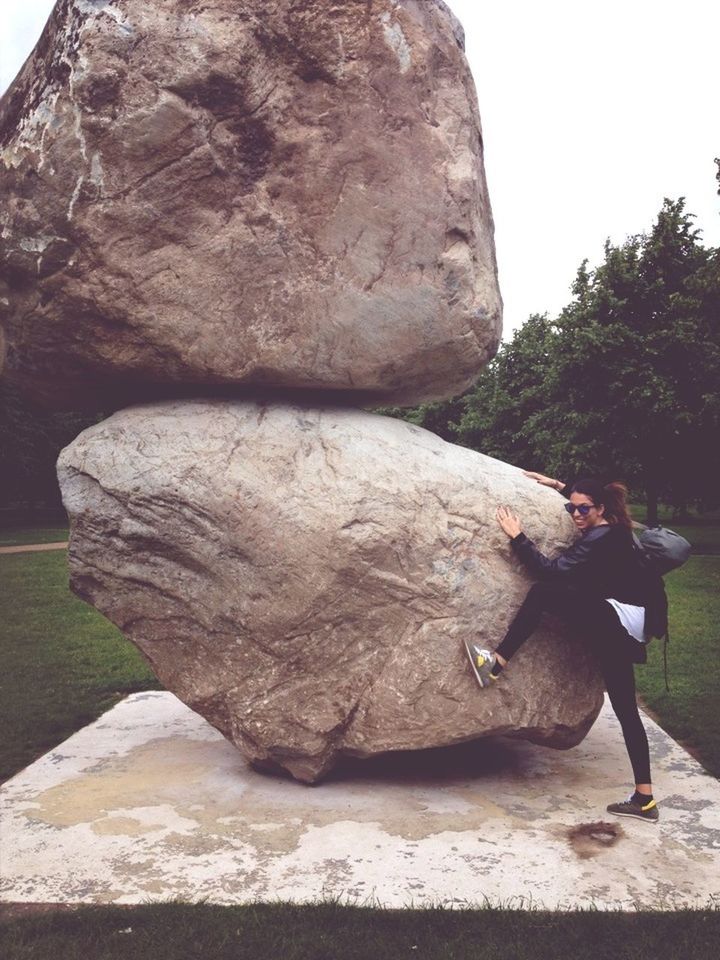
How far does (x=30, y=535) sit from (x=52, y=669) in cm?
2083

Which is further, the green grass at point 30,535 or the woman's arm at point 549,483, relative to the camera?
the green grass at point 30,535

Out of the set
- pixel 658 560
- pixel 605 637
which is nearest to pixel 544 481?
pixel 658 560

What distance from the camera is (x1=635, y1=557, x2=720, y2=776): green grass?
7.45m

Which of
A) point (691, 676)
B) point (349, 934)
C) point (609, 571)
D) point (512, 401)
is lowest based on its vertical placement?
point (691, 676)

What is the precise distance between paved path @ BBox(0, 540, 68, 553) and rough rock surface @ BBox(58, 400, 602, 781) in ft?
64.1

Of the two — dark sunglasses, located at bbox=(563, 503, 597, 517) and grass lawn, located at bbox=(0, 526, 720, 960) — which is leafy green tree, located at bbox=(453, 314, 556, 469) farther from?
grass lawn, located at bbox=(0, 526, 720, 960)

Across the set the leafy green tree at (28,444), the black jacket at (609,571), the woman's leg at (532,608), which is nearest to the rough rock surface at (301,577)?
the woman's leg at (532,608)

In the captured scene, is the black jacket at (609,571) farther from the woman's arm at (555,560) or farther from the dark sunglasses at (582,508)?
the dark sunglasses at (582,508)

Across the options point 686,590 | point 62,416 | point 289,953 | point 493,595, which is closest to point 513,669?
point 493,595

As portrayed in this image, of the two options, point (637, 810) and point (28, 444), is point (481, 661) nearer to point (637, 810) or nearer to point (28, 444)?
point (637, 810)

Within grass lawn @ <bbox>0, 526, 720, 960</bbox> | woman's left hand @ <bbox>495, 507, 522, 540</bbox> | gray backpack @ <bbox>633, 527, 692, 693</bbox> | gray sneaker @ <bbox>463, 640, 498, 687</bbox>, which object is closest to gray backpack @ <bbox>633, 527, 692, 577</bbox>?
gray backpack @ <bbox>633, 527, 692, 693</bbox>

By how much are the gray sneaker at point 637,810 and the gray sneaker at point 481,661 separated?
3.59 ft

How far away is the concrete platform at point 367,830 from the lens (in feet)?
15.0

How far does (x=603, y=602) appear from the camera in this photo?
5.84 m
